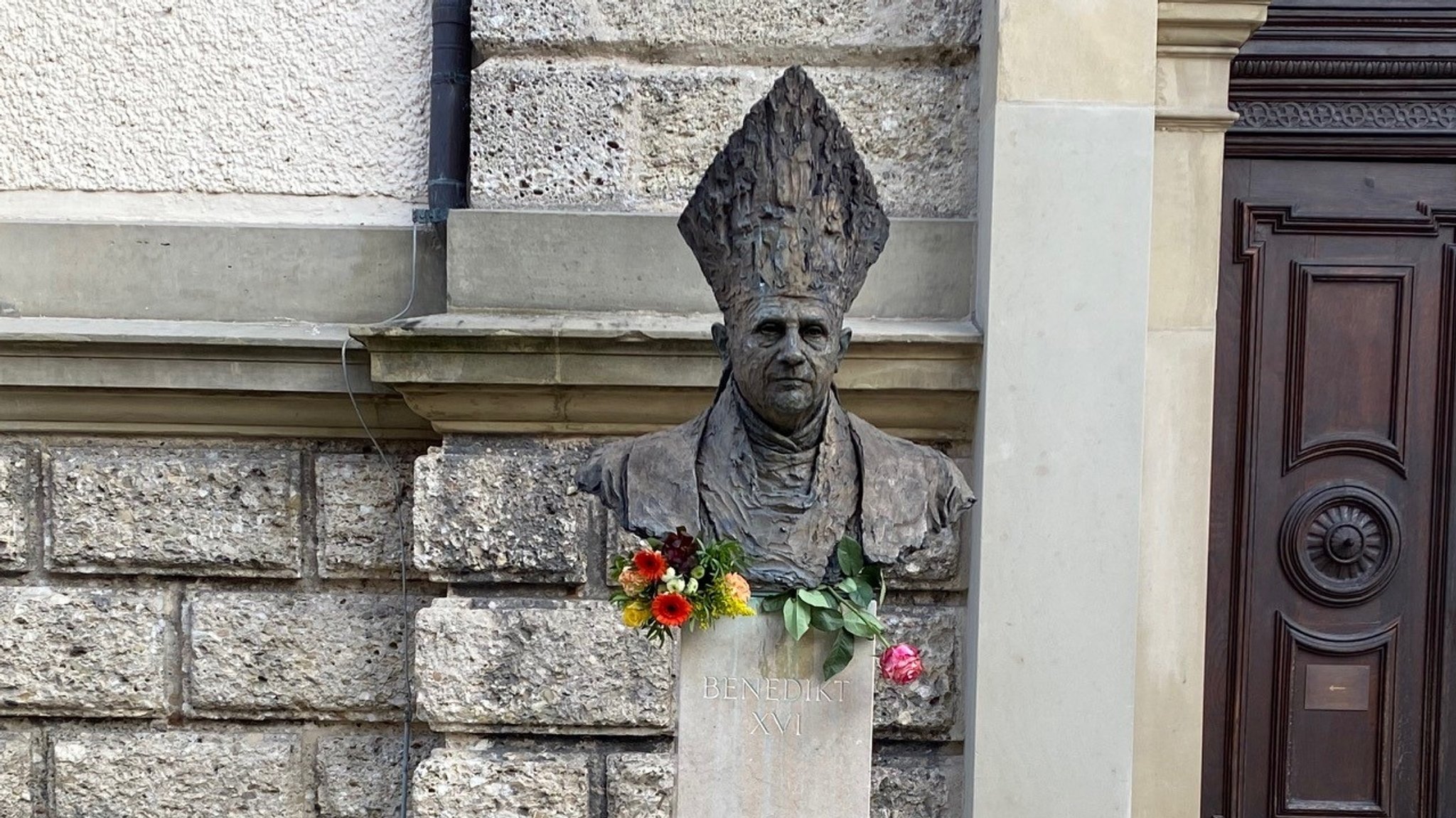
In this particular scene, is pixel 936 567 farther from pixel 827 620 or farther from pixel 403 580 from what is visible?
pixel 403 580

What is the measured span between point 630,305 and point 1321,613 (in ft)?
7.95

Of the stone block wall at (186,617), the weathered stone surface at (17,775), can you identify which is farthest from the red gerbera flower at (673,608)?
the weathered stone surface at (17,775)

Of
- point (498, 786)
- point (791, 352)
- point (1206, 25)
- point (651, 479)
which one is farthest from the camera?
point (1206, 25)

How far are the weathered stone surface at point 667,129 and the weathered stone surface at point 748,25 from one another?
0.23 feet

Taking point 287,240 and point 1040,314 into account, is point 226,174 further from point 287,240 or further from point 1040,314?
point 1040,314

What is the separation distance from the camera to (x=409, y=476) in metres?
3.80

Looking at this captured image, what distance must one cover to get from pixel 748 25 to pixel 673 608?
1.94 m

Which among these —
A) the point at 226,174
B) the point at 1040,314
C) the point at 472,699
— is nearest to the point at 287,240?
the point at 226,174

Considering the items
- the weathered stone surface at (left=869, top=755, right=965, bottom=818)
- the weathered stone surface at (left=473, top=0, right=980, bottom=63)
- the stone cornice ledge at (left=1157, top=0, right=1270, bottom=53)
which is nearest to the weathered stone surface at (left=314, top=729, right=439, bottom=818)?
the weathered stone surface at (left=869, top=755, right=965, bottom=818)

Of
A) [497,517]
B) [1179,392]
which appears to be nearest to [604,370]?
[497,517]

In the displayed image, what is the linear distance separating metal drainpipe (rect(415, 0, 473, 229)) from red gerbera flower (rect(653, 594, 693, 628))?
5.67ft

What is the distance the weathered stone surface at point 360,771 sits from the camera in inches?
150

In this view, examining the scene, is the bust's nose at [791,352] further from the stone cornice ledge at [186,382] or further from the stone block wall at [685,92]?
the stone cornice ledge at [186,382]

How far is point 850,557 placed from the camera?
2701mm
